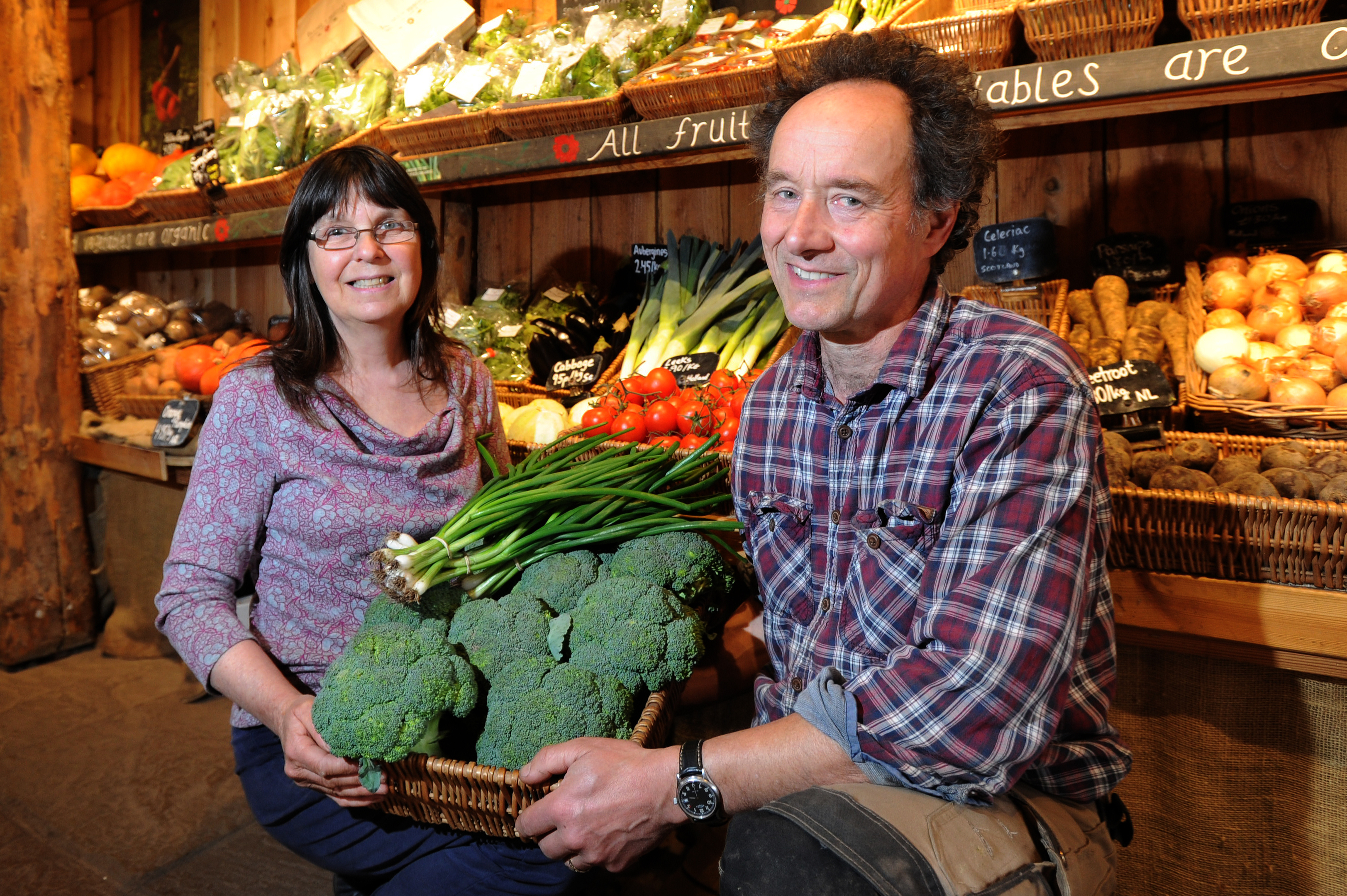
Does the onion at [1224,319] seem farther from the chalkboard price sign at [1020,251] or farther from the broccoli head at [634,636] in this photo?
the broccoli head at [634,636]

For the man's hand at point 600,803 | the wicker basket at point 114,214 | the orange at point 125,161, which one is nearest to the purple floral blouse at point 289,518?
the man's hand at point 600,803

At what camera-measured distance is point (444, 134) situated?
106 inches

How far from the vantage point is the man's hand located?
3.57 feet

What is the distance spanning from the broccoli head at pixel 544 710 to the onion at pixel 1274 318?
1.76m

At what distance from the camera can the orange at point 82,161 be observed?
4902 mm

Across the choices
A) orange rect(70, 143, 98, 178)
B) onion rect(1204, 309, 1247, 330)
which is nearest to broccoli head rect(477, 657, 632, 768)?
onion rect(1204, 309, 1247, 330)

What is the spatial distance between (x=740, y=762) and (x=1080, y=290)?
1.78m

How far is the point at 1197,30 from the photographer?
160 cm

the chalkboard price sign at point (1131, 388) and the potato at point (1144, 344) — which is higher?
the potato at point (1144, 344)

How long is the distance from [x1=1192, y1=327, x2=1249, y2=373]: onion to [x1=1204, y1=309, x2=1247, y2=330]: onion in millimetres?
29

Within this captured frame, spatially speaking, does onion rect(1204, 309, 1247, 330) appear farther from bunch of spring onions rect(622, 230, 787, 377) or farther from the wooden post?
the wooden post

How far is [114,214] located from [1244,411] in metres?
4.84

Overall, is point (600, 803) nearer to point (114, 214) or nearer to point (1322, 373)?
point (1322, 373)

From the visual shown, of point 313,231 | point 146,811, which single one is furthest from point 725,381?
point 146,811
